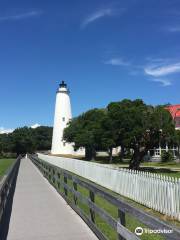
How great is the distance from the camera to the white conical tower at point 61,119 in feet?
274

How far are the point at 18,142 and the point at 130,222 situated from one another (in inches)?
Result: 3580

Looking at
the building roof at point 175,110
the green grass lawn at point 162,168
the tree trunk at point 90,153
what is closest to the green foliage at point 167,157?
the green grass lawn at point 162,168

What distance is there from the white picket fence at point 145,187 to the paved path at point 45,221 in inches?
118

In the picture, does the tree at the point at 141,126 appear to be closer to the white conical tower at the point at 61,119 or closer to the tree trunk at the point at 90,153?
the tree trunk at the point at 90,153

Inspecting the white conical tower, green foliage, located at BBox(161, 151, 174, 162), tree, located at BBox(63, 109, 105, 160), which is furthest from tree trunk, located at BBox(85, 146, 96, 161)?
the white conical tower

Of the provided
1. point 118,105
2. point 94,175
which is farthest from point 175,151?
point 94,175

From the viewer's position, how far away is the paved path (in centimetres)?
808

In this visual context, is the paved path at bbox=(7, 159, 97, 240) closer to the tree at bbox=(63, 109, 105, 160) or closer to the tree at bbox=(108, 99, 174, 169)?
the tree at bbox=(108, 99, 174, 169)

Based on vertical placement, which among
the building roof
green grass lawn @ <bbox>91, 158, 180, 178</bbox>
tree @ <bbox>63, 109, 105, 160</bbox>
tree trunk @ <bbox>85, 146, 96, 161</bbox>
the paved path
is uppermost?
the building roof

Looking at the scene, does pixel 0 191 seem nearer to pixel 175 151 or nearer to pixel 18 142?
pixel 175 151

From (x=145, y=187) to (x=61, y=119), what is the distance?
6913 cm

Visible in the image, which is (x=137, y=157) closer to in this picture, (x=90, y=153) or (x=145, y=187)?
(x=145, y=187)

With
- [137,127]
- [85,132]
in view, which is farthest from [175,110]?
[137,127]

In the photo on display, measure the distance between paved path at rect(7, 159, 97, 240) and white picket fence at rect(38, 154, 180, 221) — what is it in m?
2.98
